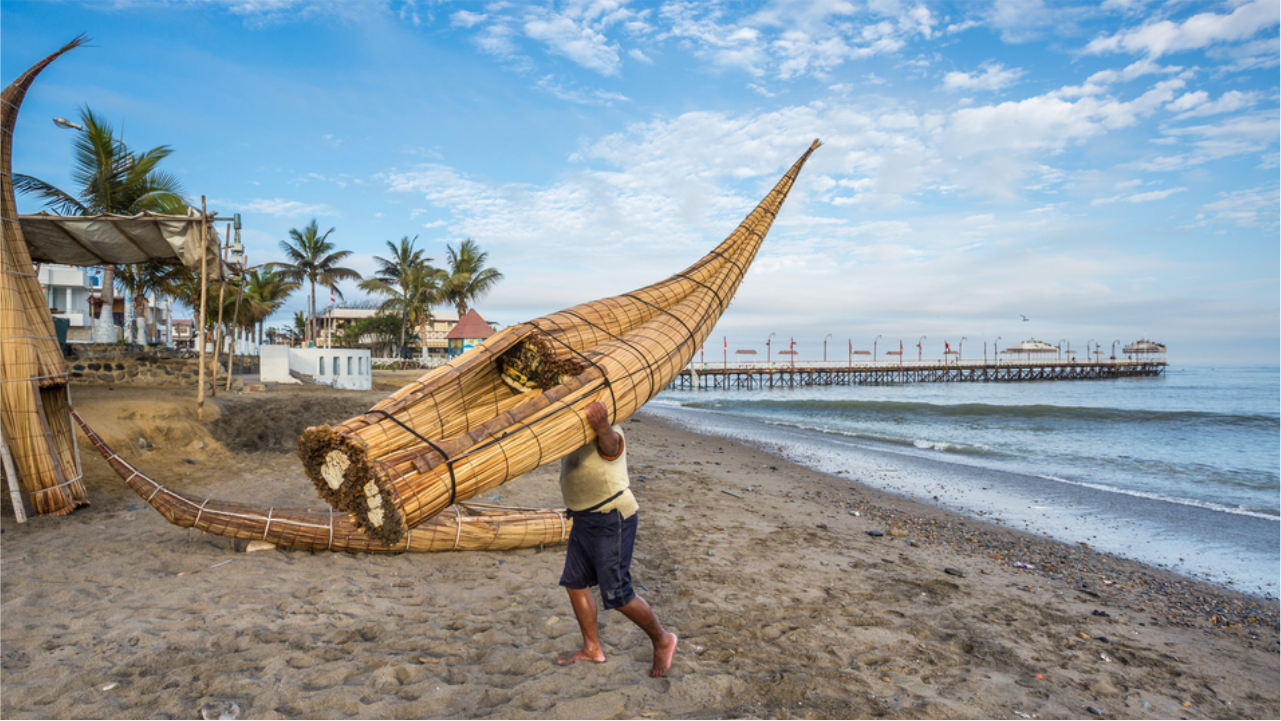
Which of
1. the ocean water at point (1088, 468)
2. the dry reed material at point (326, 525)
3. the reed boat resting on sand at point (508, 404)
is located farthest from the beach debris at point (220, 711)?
the ocean water at point (1088, 468)

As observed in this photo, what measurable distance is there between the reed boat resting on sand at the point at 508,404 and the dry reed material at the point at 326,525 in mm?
1499

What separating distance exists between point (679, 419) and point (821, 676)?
19314 millimetres

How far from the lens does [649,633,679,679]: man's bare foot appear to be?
10.00 ft

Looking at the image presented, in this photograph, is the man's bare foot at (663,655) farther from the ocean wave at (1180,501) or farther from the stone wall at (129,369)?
the stone wall at (129,369)

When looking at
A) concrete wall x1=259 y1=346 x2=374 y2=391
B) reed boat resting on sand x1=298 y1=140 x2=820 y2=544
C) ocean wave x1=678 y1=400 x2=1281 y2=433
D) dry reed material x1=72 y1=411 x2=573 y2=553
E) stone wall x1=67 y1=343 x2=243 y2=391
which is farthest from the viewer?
ocean wave x1=678 y1=400 x2=1281 y2=433

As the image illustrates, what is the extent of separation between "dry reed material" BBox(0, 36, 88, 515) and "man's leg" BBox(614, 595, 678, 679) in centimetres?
536

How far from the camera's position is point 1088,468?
12.7m

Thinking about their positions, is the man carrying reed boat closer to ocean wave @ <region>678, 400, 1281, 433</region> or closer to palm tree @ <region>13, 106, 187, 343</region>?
palm tree @ <region>13, 106, 187, 343</region>

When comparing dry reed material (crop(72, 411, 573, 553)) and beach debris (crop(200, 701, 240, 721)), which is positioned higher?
dry reed material (crop(72, 411, 573, 553))

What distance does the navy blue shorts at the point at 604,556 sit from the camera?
9.58ft

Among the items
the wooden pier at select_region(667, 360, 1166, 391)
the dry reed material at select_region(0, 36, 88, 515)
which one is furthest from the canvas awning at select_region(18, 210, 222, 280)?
the wooden pier at select_region(667, 360, 1166, 391)

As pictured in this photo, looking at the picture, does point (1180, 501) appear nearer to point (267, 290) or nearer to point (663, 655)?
point (663, 655)

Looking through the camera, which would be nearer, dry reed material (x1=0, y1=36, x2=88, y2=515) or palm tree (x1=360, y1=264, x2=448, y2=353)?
dry reed material (x1=0, y1=36, x2=88, y2=515)

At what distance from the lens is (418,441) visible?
2.80 m
